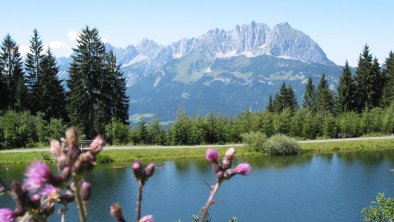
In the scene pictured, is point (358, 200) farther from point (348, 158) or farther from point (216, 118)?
point (216, 118)

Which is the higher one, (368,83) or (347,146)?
(368,83)

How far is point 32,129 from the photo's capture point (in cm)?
5247

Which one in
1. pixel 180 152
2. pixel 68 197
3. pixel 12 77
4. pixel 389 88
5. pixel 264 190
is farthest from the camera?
pixel 389 88

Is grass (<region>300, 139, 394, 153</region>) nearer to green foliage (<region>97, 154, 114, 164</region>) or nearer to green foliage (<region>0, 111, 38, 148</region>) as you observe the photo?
green foliage (<region>97, 154, 114, 164</region>)

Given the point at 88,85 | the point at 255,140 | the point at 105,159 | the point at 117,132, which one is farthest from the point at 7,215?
the point at 88,85

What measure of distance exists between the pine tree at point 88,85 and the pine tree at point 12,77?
6127 millimetres

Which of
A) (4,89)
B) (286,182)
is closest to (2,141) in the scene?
(4,89)

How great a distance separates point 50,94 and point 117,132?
47.0ft

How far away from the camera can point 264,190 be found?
1340 inches

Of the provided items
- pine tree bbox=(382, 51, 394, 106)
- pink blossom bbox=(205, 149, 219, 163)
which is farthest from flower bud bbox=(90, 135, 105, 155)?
pine tree bbox=(382, 51, 394, 106)

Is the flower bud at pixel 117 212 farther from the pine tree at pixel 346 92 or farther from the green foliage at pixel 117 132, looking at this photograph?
the pine tree at pixel 346 92

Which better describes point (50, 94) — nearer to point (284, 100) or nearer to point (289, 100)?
point (284, 100)

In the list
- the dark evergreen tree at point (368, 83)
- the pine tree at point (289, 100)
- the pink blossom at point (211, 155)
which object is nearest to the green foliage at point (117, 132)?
the pine tree at point (289, 100)

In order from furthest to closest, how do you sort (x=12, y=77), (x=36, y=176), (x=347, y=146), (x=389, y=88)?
(x=389, y=88)
(x=12, y=77)
(x=347, y=146)
(x=36, y=176)
